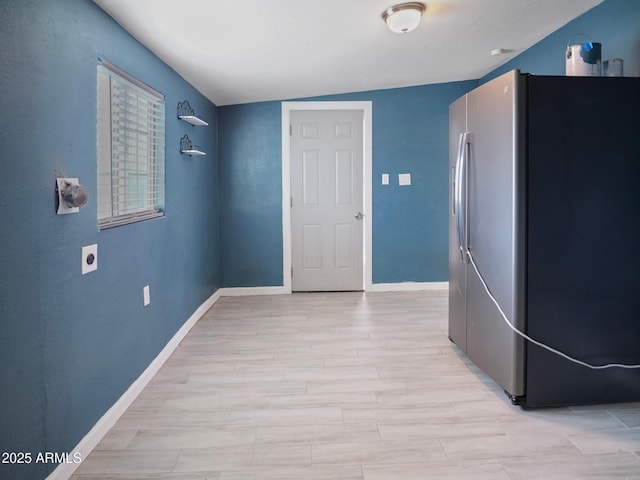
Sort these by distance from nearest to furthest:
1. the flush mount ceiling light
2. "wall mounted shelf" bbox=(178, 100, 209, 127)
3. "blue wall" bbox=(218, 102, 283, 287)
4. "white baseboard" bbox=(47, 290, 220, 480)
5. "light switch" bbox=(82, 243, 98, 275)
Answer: "white baseboard" bbox=(47, 290, 220, 480) → "light switch" bbox=(82, 243, 98, 275) → the flush mount ceiling light → "wall mounted shelf" bbox=(178, 100, 209, 127) → "blue wall" bbox=(218, 102, 283, 287)

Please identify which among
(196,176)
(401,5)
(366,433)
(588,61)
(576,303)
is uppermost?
(401,5)

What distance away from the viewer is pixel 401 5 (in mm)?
2666

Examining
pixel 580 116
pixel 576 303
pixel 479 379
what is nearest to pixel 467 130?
pixel 580 116

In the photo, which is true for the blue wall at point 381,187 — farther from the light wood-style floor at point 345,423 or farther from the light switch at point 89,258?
the light switch at point 89,258

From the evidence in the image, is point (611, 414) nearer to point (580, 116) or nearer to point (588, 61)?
point (580, 116)

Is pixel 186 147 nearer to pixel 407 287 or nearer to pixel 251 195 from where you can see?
pixel 251 195

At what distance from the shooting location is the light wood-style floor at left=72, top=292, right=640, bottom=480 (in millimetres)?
2000

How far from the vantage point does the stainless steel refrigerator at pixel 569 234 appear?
242 centimetres

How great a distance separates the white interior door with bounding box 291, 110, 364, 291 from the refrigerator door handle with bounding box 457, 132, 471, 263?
8.07 ft

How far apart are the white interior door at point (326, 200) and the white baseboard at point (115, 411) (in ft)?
6.25

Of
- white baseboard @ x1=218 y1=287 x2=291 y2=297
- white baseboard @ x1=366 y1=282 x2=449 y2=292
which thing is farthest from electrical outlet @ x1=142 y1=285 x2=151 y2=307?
white baseboard @ x1=366 y1=282 x2=449 y2=292

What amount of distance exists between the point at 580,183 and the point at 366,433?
64.2 inches

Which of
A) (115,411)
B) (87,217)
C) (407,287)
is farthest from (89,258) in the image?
(407,287)

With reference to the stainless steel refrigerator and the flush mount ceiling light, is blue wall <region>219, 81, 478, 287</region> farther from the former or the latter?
the stainless steel refrigerator
